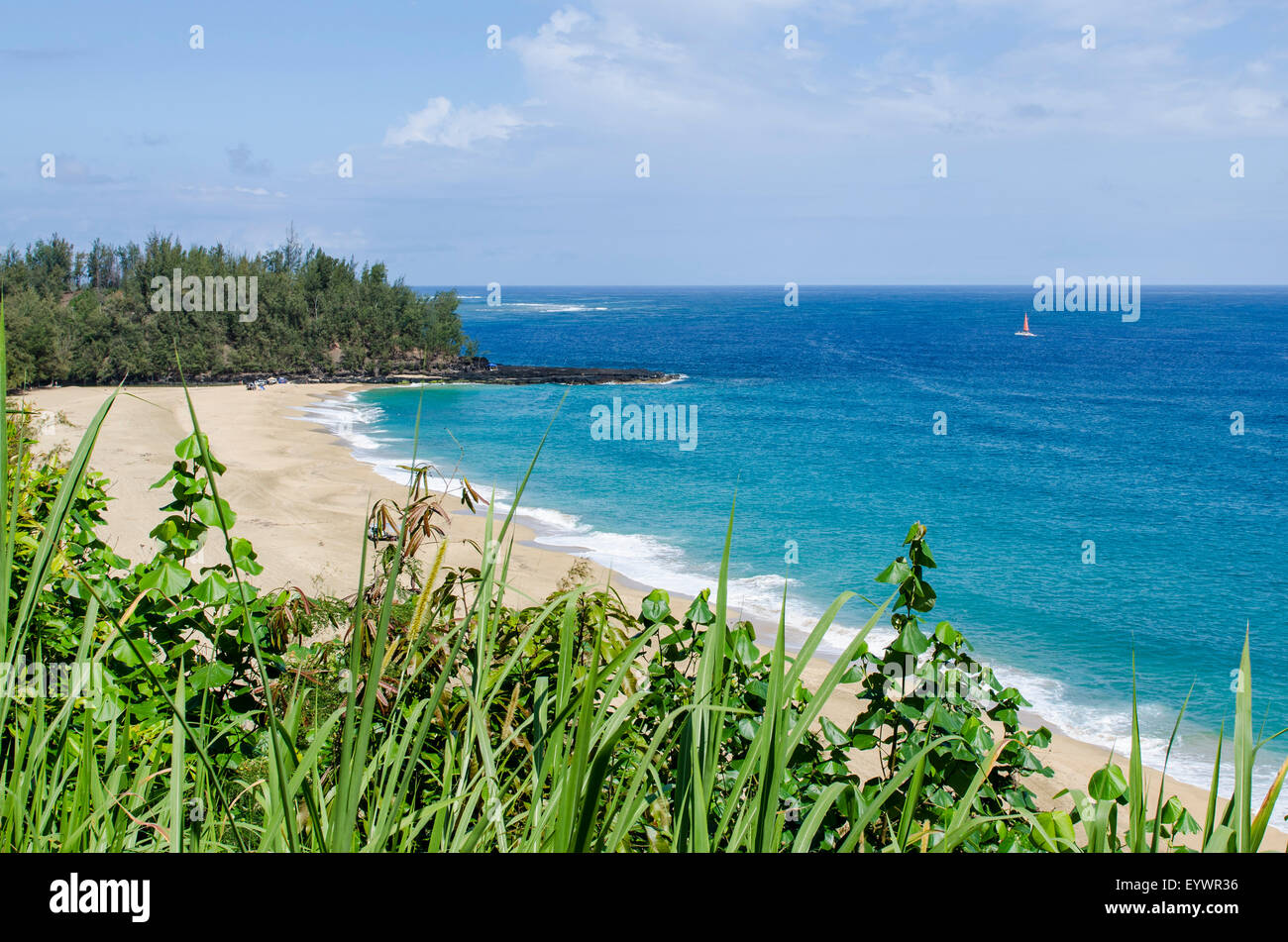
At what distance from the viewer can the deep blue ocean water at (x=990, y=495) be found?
21016mm

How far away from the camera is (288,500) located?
1120 inches

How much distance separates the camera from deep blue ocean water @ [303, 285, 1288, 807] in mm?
21016

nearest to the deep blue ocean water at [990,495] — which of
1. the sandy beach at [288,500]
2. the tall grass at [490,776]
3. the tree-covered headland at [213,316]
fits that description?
the tall grass at [490,776]

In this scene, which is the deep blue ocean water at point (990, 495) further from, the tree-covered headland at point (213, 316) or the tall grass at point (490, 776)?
the tree-covered headland at point (213, 316)

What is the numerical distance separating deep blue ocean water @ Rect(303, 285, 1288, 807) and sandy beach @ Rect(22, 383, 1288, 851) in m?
1.96

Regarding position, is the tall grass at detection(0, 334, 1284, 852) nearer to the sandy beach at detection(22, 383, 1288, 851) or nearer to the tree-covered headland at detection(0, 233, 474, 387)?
the sandy beach at detection(22, 383, 1288, 851)

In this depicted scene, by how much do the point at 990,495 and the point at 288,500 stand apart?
81.8ft

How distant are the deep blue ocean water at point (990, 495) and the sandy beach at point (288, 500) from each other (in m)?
1.96

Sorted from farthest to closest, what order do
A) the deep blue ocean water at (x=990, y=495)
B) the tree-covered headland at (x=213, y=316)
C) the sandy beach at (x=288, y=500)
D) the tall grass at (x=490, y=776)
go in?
the tree-covered headland at (x=213, y=316)
the deep blue ocean water at (x=990, y=495)
the sandy beach at (x=288, y=500)
the tall grass at (x=490, y=776)

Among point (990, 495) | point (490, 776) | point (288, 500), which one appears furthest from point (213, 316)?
point (490, 776)

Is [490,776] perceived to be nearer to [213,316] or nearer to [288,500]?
[288,500]

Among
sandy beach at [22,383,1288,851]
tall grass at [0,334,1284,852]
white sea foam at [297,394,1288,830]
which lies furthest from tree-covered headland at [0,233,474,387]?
tall grass at [0,334,1284,852]
